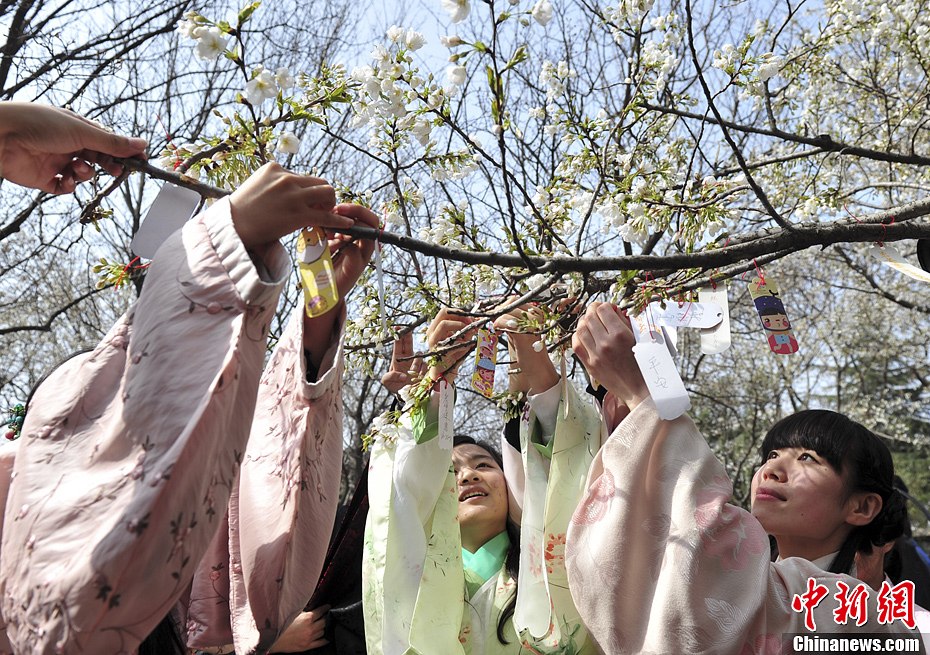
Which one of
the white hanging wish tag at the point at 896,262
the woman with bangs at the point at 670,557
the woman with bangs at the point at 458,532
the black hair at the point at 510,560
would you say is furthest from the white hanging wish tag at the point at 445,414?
the white hanging wish tag at the point at 896,262

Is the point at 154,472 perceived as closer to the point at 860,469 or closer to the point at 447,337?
the point at 447,337

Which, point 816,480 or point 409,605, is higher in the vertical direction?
point 816,480

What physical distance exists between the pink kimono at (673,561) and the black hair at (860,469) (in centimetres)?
44

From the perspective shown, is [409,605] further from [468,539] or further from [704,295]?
[704,295]

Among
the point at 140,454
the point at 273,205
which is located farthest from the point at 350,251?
the point at 140,454

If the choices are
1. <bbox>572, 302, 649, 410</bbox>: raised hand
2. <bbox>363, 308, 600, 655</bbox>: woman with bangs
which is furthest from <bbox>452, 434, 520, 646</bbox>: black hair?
<bbox>572, 302, 649, 410</bbox>: raised hand

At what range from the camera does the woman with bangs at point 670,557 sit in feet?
5.32

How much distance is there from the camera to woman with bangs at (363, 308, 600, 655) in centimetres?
205

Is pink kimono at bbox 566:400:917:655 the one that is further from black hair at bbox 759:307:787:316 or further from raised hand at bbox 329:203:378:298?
raised hand at bbox 329:203:378:298

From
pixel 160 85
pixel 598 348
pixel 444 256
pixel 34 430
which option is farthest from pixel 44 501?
pixel 160 85

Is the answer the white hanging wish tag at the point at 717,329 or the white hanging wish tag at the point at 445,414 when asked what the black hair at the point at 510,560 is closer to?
the white hanging wish tag at the point at 445,414

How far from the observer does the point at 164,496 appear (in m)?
1.04

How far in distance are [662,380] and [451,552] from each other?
92cm

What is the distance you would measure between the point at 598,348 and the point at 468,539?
1030 mm
